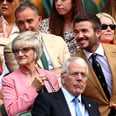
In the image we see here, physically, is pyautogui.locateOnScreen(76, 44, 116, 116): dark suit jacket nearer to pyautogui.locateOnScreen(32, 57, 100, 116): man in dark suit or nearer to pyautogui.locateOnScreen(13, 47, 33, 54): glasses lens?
pyautogui.locateOnScreen(32, 57, 100, 116): man in dark suit

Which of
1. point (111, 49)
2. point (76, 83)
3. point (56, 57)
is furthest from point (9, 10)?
point (76, 83)

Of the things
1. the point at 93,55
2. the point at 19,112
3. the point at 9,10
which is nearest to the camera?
the point at 19,112

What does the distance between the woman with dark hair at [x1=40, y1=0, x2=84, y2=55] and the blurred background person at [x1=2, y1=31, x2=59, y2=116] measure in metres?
1.42

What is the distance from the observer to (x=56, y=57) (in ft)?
19.4

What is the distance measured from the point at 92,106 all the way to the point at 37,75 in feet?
1.78

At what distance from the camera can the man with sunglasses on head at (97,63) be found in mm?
5570

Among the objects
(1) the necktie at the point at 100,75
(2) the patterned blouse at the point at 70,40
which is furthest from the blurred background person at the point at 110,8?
(1) the necktie at the point at 100,75

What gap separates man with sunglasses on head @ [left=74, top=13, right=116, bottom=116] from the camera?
5570 millimetres

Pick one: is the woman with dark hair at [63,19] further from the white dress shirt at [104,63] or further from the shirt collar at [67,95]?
the shirt collar at [67,95]

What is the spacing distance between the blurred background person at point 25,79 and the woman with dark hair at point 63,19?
→ 1419 mm

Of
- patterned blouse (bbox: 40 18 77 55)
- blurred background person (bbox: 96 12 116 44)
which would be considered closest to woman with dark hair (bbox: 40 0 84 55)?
patterned blouse (bbox: 40 18 77 55)

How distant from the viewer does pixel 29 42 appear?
5.18 metres

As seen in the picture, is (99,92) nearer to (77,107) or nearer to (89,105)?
(89,105)

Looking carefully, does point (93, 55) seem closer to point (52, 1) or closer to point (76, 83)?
point (76, 83)
